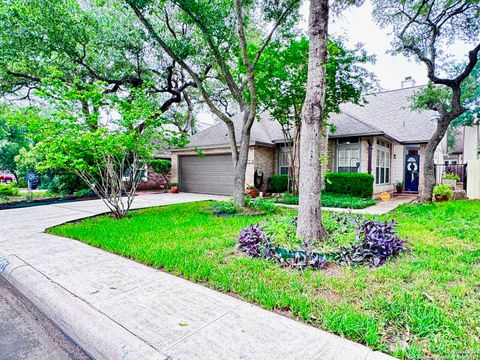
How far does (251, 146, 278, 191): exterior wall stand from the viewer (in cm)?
1271

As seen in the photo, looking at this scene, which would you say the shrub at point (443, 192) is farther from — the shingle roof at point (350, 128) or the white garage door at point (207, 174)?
the white garage door at point (207, 174)

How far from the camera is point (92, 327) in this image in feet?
7.31

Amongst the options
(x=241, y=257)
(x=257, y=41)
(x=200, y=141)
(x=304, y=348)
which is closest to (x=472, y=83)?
(x=257, y=41)

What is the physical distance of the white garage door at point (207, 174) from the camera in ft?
44.6

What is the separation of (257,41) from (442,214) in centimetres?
828

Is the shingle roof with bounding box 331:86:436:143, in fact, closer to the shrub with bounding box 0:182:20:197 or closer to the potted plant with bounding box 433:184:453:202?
the potted plant with bounding box 433:184:453:202

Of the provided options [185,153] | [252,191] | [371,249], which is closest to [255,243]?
[371,249]

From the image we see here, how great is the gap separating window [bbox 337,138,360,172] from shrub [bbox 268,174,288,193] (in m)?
2.53

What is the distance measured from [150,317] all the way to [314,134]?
319cm

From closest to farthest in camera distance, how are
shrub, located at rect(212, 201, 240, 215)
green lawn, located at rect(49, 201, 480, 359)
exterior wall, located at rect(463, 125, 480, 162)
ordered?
green lawn, located at rect(49, 201, 480, 359), shrub, located at rect(212, 201, 240, 215), exterior wall, located at rect(463, 125, 480, 162)

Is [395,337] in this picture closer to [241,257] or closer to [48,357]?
[241,257]

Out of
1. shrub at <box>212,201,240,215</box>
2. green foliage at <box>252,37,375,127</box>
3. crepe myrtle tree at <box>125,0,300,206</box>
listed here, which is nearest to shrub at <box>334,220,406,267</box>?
shrub at <box>212,201,240,215</box>

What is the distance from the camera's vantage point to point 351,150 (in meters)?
11.7

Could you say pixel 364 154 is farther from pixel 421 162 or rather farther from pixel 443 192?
pixel 421 162
